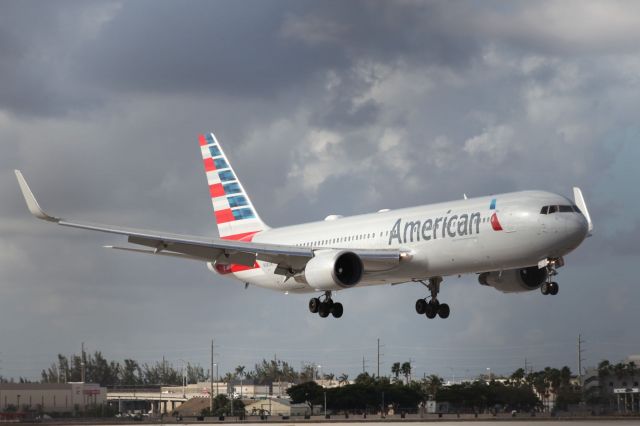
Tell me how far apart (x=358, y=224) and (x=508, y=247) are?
39.4ft

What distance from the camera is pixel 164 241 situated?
204 ft

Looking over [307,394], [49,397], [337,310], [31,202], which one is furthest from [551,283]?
[307,394]

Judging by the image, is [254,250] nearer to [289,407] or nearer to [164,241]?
[164,241]

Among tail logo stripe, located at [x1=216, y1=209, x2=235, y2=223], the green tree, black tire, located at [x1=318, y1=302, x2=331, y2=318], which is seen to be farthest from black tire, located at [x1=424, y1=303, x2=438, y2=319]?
the green tree

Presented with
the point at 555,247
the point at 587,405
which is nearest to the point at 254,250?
the point at 555,247

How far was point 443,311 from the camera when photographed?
65.9 metres

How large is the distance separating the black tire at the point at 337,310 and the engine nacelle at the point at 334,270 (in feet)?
17.1

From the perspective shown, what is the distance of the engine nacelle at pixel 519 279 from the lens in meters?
64.8

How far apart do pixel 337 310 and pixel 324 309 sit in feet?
2.54

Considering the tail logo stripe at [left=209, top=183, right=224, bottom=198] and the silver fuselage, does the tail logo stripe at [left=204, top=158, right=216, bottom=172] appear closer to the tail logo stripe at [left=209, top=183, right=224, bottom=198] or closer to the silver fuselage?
the tail logo stripe at [left=209, top=183, right=224, bottom=198]

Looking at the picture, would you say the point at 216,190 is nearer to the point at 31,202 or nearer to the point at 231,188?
the point at 231,188

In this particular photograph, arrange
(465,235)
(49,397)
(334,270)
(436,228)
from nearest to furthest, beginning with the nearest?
(465,235) < (436,228) < (334,270) < (49,397)

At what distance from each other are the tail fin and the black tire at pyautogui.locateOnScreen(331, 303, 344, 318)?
40.5 feet

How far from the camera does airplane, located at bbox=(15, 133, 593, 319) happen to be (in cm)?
5516
